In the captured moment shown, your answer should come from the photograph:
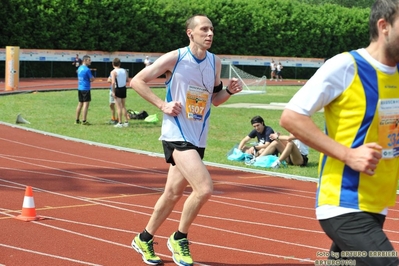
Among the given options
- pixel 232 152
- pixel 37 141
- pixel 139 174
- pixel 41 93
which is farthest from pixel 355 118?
pixel 41 93

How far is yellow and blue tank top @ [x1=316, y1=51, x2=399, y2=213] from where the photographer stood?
3.80m

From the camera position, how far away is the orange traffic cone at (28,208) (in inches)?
324

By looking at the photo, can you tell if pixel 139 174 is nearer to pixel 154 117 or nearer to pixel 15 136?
pixel 15 136

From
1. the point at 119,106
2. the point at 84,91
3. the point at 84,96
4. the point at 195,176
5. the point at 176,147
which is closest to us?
the point at 195,176

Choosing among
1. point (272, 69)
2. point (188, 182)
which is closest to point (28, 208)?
point (188, 182)

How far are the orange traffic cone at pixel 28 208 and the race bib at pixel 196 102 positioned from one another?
2.69 m

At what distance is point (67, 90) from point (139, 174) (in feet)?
72.0

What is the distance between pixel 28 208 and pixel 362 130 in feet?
17.2

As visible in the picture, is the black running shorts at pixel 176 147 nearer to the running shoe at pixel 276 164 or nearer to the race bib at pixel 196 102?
the race bib at pixel 196 102

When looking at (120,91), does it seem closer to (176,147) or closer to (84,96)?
(84,96)

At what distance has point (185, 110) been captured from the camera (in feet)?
20.6

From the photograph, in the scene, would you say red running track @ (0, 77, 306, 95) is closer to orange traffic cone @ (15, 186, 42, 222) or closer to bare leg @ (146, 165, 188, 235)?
orange traffic cone @ (15, 186, 42, 222)

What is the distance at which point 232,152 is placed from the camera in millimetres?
14750

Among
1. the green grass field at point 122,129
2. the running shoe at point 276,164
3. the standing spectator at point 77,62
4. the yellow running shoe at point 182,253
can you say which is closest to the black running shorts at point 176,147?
the yellow running shoe at point 182,253
